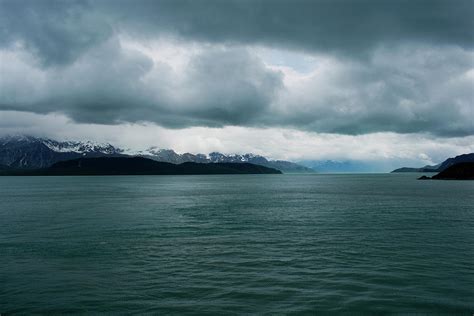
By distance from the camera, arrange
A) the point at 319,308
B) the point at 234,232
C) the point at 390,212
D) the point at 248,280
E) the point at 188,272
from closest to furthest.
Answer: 1. the point at 319,308
2. the point at 248,280
3. the point at 188,272
4. the point at 234,232
5. the point at 390,212

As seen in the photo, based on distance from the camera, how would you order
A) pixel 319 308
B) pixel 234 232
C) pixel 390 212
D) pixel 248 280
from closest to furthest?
1. pixel 319 308
2. pixel 248 280
3. pixel 234 232
4. pixel 390 212

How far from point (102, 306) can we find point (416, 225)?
60.5 m

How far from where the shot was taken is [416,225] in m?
69.6

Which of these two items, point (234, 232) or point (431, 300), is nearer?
point (431, 300)

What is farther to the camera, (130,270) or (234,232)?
(234,232)

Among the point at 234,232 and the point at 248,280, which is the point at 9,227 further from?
the point at 248,280

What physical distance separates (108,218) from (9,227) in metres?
19.6

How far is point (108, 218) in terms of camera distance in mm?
83562

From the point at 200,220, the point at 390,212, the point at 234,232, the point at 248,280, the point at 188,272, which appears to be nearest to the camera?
the point at 248,280

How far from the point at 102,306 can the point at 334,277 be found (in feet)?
71.2

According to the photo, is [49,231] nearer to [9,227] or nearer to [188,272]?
[9,227]

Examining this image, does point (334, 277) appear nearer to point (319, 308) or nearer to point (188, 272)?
point (319, 308)

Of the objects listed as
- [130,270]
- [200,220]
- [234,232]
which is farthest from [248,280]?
[200,220]

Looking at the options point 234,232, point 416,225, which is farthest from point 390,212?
point 234,232
